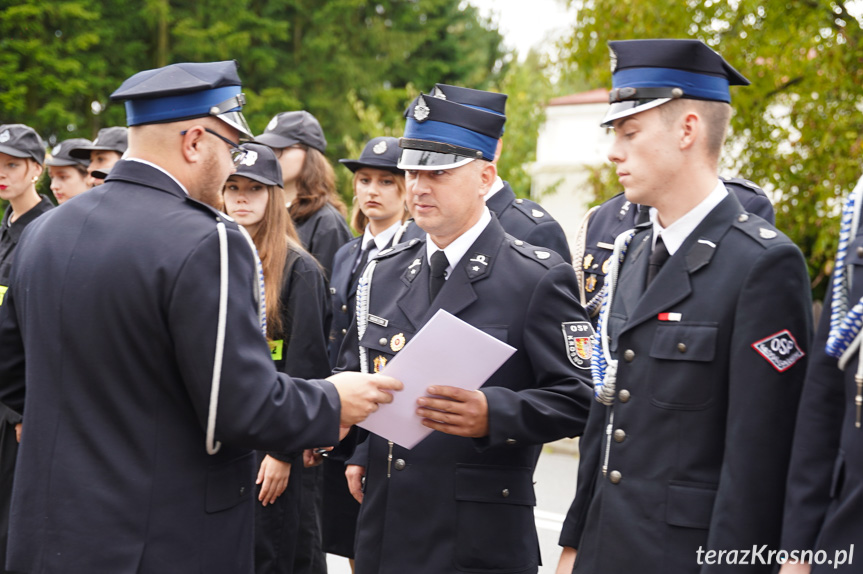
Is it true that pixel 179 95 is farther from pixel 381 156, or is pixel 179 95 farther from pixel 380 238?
pixel 381 156

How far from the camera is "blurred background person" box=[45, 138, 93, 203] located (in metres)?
6.78

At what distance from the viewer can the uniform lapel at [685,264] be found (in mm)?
2639

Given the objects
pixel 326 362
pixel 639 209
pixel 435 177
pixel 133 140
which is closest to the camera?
pixel 133 140

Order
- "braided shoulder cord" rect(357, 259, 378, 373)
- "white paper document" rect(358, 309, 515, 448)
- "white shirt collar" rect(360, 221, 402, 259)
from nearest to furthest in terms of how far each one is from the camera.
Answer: "white paper document" rect(358, 309, 515, 448), "braided shoulder cord" rect(357, 259, 378, 373), "white shirt collar" rect(360, 221, 402, 259)

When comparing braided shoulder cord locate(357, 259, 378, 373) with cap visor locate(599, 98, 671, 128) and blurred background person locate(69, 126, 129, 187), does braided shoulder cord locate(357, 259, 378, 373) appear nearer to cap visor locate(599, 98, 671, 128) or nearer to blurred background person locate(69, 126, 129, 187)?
cap visor locate(599, 98, 671, 128)

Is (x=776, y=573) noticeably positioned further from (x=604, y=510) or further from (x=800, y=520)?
(x=604, y=510)

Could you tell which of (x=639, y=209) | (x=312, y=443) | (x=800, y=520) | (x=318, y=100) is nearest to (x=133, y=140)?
(x=312, y=443)

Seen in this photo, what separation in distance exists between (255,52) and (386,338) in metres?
28.0

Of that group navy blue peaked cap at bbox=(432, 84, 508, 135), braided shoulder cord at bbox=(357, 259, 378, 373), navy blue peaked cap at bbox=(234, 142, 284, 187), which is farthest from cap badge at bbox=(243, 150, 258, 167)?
navy blue peaked cap at bbox=(432, 84, 508, 135)

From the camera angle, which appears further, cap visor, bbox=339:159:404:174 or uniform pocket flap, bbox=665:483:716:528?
cap visor, bbox=339:159:404:174

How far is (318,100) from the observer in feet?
100

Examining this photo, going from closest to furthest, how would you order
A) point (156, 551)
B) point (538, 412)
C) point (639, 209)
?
point (156, 551) → point (538, 412) → point (639, 209)

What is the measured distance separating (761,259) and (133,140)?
1.82 meters

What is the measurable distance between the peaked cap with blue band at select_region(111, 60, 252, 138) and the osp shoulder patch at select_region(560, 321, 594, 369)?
128 cm
